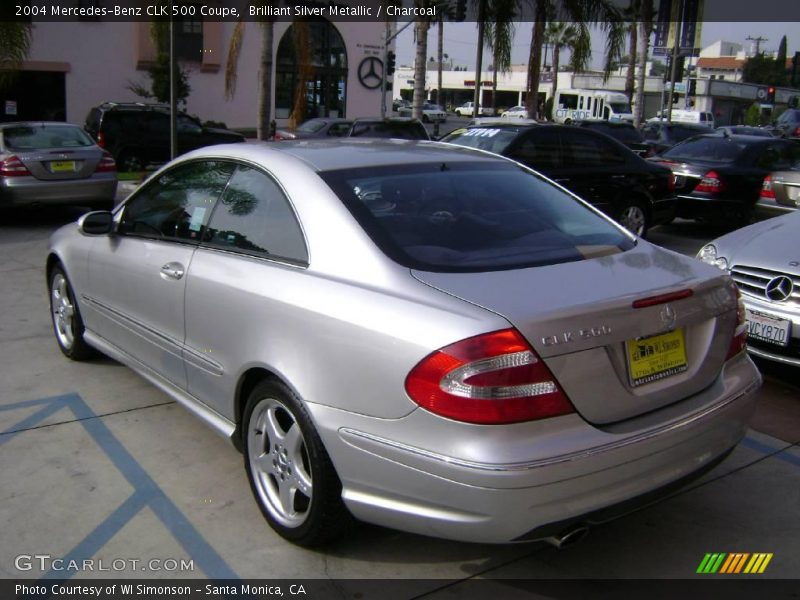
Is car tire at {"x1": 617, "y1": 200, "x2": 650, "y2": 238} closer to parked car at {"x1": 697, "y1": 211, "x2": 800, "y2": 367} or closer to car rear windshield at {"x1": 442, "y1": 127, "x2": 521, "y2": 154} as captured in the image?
car rear windshield at {"x1": 442, "y1": 127, "x2": 521, "y2": 154}

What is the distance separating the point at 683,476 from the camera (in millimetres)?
2889

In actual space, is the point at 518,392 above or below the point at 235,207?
below

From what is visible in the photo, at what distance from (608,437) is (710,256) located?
11.0ft

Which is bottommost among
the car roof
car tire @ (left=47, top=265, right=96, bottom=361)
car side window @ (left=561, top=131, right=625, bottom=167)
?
car tire @ (left=47, top=265, right=96, bottom=361)

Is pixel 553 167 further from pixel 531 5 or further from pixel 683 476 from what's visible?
pixel 531 5

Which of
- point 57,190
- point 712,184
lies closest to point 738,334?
point 712,184

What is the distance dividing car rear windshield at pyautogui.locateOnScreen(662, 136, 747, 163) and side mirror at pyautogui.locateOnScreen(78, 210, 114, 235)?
913 centimetres

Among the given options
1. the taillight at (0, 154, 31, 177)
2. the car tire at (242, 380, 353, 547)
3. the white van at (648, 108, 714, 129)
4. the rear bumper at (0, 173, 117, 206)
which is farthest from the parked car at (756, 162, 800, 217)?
the white van at (648, 108, 714, 129)

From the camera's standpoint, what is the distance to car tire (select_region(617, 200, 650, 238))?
10.2m

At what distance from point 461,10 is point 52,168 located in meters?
13.7

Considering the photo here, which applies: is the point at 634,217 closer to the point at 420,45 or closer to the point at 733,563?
the point at 733,563

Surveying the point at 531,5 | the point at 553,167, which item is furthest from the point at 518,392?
the point at 531,5

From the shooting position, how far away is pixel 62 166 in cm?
1089

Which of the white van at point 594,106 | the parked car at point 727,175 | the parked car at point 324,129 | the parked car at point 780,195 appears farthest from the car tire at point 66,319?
the white van at point 594,106
